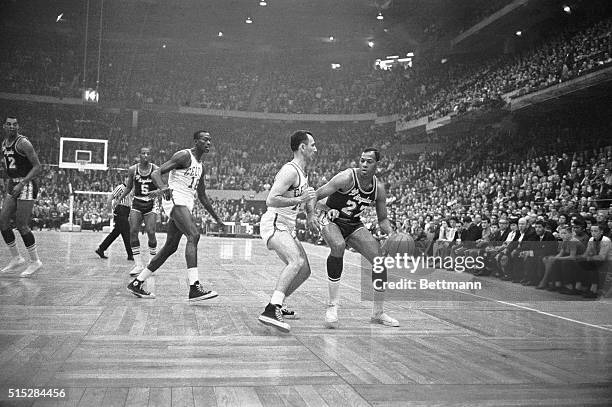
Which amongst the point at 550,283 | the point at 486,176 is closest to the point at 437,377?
the point at 550,283

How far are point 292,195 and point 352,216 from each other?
794mm

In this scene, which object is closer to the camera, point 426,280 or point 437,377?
point 437,377

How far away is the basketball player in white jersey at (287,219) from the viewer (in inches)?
201

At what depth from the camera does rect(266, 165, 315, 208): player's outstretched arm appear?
16.7 feet

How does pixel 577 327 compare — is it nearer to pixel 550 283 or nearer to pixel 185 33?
pixel 550 283

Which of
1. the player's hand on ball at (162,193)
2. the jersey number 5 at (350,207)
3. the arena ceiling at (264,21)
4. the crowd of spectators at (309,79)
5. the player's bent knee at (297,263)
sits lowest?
the player's bent knee at (297,263)

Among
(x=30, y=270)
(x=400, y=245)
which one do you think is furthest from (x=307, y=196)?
(x=30, y=270)

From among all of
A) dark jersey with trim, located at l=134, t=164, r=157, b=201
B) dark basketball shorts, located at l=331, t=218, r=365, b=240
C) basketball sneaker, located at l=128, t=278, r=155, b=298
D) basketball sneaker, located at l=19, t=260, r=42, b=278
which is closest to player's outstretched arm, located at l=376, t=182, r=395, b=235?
dark basketball shorts, located at l=331, t=218, r=365, b=240

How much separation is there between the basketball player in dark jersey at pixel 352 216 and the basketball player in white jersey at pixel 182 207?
1.56 meters

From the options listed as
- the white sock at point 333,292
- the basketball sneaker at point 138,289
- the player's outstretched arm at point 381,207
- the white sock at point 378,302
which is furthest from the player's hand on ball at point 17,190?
the white sock at point 378,302

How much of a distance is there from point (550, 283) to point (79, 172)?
977 inches

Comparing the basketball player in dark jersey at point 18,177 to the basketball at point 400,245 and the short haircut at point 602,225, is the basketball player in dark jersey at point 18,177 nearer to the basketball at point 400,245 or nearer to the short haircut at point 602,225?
the basketball at point 400,245

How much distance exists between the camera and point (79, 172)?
28.8m

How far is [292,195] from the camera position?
5355 mm
